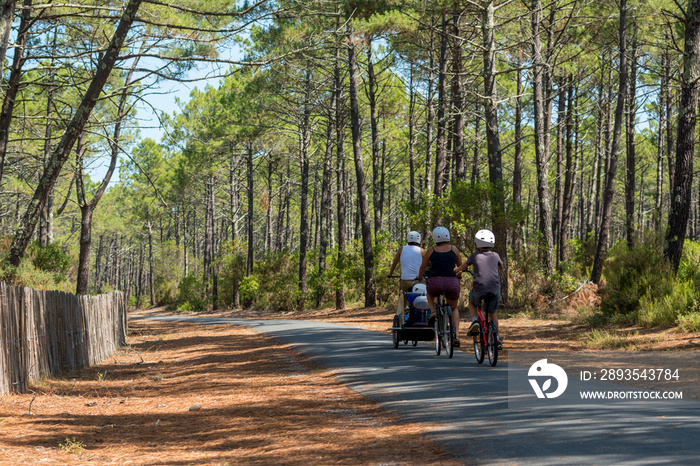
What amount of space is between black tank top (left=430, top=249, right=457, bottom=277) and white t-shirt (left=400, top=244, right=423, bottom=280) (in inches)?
48.6

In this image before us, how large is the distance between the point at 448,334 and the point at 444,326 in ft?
0.48

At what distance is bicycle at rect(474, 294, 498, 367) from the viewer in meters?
8.66

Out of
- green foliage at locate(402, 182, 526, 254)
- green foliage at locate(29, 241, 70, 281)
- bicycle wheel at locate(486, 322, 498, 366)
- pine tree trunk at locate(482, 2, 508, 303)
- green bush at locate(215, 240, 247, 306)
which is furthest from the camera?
green bush at locate(215, 240, 247, 306)

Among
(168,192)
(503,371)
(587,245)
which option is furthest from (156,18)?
(168,192)

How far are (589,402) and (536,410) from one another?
69 cm

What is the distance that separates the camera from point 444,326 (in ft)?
32.3

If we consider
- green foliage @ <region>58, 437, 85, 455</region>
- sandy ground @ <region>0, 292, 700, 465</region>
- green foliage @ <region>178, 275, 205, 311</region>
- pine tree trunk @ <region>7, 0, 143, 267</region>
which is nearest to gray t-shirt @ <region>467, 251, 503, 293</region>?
sandy ground @ <region>0, 292, 700, 465</region>

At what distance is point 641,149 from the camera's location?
54.0 metres

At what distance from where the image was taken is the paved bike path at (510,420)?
14.0 feet

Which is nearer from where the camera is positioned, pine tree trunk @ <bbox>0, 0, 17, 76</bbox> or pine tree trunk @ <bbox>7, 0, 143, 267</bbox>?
pine tree trunk @ <bbox>0, 0, 17, 76</bbox>

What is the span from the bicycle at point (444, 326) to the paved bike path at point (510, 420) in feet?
1.56

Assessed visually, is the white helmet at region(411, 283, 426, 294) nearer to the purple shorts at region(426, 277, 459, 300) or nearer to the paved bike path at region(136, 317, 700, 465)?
the purple shorts at region(426, 277, 459, 300)

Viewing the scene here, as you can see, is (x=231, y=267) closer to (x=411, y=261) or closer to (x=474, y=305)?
(x=411, y=261)

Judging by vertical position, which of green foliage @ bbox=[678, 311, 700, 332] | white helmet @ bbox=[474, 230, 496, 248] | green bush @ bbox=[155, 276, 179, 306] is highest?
white helmet @ bbox=[474, 230, 496, 248]
